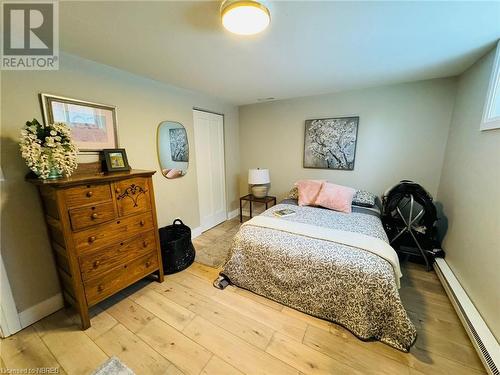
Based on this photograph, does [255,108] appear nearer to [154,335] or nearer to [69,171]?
[69,171]

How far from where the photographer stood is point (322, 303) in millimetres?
1631

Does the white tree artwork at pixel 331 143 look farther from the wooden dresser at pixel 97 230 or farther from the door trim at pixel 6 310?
the door trim at pixel 6 310

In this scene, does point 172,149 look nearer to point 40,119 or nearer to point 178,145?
point 178,145

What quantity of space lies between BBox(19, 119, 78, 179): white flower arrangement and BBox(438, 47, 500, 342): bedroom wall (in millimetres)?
3238

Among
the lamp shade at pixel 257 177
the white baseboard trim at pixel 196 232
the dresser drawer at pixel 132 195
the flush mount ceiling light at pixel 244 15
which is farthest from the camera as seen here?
the lamp shade at pixel 257 177

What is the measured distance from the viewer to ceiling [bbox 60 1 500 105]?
1.18m

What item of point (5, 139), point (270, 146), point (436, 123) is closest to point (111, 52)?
point (5, 139)

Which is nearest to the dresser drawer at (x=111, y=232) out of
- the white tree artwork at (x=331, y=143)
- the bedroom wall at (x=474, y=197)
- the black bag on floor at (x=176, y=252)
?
the black bag on floor at (x=176, y=252)

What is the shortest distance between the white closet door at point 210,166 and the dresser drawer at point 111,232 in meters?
1.34

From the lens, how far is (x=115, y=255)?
5.66ft

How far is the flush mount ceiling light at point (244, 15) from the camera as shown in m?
1.08

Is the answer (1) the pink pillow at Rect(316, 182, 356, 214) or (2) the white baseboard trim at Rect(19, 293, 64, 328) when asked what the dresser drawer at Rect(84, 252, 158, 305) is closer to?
(2) the white baseboard trim at Rect(19, 293, 64, 328)

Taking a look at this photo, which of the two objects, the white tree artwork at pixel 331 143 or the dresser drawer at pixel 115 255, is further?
the white tree artwork at pixel 331 143

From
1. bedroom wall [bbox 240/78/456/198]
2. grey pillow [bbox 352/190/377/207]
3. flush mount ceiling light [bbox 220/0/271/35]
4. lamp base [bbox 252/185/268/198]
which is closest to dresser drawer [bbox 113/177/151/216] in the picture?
flush mount ceiling light [bbox 220/0/271/35]
